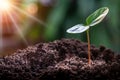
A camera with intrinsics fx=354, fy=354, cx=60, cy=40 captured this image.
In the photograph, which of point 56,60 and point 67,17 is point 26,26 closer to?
point 67,17

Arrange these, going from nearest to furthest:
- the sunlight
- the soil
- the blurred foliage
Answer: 1. the soil
2. the blurred foliage
3. the sunlight

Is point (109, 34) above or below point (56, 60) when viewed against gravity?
above

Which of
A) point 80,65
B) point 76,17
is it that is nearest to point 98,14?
point 80,65

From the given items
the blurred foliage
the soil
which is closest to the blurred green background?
the blurred foliage

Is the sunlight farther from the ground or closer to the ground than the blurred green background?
farther from the ground

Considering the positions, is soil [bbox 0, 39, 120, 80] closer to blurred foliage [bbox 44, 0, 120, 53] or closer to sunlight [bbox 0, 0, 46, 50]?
blurred foliage [bbox 44, 0, 120, 53]

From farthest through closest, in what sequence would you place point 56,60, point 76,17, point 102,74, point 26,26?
point 26,26 → point 76,17 → point 56,60 → point 102,74

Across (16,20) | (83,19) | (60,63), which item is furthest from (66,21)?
(60,63)

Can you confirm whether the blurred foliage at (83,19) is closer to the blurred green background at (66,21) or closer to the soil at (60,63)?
the blurred green background at (66,21)
